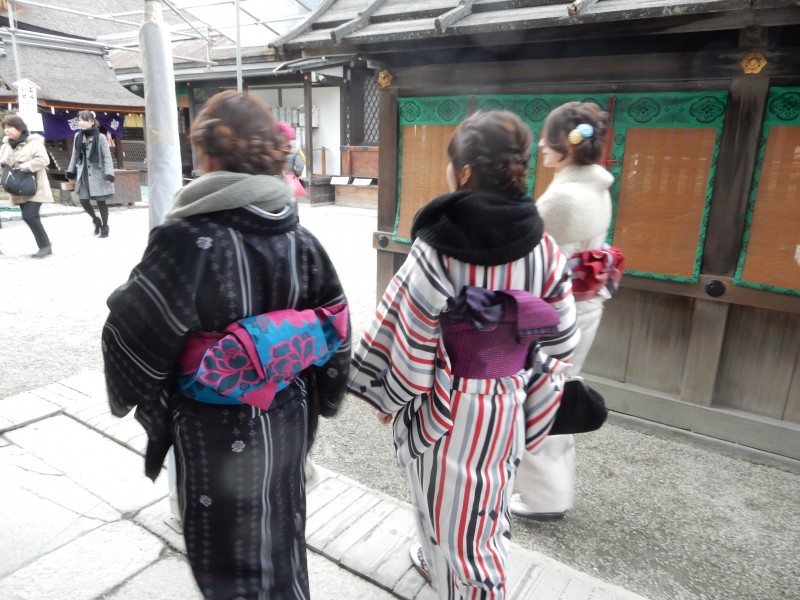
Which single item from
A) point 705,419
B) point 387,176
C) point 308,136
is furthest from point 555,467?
point 308,136

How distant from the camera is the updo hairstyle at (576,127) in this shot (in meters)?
2.59

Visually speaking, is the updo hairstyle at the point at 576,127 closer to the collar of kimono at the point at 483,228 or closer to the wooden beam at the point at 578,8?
the wooden beam at the point at 578,8

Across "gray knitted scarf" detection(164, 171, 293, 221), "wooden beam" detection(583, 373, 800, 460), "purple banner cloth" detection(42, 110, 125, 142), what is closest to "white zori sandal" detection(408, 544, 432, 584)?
"gray knitted scarf" detection(164, 171, 293, 221)

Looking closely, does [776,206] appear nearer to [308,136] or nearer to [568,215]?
[568,215]

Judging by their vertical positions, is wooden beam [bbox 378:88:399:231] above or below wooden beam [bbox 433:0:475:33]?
below

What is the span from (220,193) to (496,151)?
84 centimetres

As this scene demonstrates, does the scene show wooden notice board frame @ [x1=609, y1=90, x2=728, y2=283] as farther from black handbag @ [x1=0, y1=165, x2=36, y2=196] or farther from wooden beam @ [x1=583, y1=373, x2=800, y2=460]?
black handbag @ [x1=0, y1=165, x2=36, y2=196]

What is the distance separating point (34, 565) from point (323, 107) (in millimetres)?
14787

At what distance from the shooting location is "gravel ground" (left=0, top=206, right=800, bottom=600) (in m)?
2.59

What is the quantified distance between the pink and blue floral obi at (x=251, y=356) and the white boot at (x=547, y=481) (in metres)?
1.52

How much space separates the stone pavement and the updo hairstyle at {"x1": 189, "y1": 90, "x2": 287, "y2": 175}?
179cm

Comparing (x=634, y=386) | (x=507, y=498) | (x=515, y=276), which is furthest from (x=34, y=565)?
(x=634, y=386)

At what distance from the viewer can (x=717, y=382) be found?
3.80 meters

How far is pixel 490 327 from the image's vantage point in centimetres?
176
